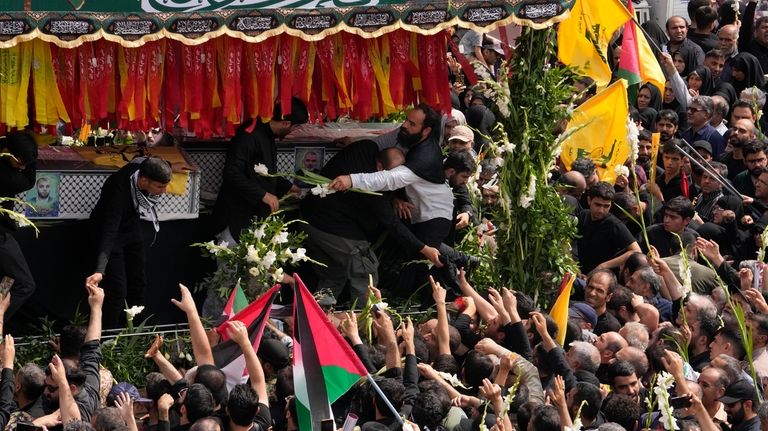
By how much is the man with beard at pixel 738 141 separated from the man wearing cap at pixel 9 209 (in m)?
7.79

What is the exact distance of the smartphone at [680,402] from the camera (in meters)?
12.5

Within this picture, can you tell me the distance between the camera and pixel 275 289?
1450 cm

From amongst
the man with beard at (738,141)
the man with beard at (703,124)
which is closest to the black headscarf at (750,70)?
the man with beard at (703,124)

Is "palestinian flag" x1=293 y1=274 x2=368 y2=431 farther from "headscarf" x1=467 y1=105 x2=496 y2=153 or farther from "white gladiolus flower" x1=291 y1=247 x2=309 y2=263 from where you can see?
"headscarf" x1=467 y1=105 x2=496 y2=153

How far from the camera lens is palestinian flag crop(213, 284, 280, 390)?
14.1 meters

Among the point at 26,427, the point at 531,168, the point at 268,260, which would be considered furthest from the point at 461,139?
the point at 26,427

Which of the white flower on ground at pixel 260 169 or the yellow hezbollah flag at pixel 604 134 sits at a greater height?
the white flower on ground at pixel 260 169

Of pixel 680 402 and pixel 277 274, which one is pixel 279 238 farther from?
pixel 680 402

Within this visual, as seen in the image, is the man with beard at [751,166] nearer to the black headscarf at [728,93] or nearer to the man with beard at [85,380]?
the black headscarf at [728,93]

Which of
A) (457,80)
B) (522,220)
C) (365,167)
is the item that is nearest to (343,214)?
(365,167)

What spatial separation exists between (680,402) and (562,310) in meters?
2.68

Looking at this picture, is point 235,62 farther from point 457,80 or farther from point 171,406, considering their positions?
point 457,80

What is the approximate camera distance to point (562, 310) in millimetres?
15320

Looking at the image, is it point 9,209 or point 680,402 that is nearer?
point 680,402
